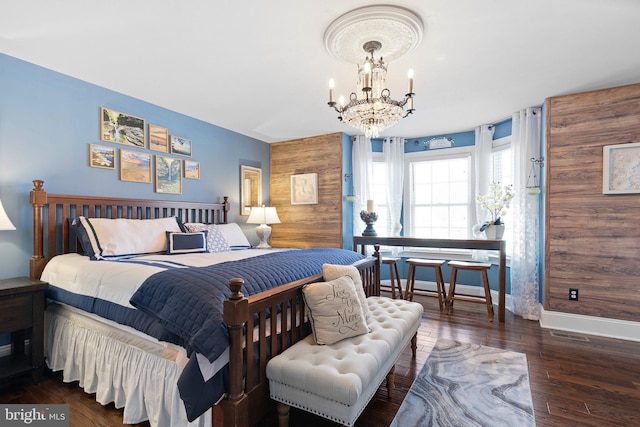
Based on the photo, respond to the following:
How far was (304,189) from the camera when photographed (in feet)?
15.5

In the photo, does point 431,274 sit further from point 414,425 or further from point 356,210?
point 414,425

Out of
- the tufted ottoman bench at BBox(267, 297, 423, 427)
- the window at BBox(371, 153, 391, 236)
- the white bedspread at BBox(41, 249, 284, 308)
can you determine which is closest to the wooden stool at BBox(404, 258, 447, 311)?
the window at BBox(371, 153, 391, 236)

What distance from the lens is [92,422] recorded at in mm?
1719

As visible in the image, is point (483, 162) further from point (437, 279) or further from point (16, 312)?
point (16, 312)

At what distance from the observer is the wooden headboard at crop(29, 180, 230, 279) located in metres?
2.42

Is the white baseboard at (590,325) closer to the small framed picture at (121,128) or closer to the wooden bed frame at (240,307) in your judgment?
the wooden bed frame at (240,307)

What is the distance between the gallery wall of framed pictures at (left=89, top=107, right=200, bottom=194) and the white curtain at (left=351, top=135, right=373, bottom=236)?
236 centimetres

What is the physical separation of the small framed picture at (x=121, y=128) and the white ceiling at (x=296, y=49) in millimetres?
267

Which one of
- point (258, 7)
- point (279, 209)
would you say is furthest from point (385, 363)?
point (279, 209)

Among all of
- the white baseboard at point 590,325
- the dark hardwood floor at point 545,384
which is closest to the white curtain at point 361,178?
the dark hardwood floor at point 545,384

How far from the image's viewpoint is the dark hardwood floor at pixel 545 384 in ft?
5.67

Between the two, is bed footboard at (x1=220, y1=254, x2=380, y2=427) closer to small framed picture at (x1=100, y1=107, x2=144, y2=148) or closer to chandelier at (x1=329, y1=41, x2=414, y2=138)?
chandelier at (x1=329, y1=41, x2=414, y2=138)

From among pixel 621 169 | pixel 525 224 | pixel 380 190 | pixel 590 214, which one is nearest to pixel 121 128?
pixel 380 190

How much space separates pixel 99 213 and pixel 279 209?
8.39 ft
